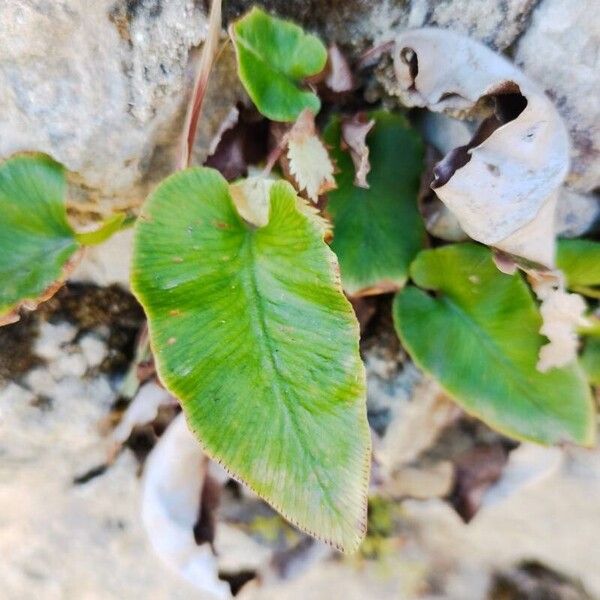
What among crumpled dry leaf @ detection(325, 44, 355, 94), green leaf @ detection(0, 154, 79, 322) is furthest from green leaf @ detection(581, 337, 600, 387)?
green leaf @ detection(0, 154, 79, 322)

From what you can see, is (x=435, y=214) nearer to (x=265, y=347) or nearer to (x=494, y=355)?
(x=494, y=355)

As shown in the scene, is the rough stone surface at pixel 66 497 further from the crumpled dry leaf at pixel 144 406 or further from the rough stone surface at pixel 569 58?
the rough stone surface at pixel 569 58

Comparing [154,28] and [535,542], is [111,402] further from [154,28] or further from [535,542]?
[535,542]

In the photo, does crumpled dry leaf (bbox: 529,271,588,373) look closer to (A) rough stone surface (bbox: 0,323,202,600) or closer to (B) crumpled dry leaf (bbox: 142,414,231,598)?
(B) crumpled dry leaf (bbox: 142,414,231,598)

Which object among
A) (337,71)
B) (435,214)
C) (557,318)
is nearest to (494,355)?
(557,318)

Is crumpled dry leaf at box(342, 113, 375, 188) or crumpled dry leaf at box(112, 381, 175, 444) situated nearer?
crumpled dry leaf at box(342, 113, 375, 188)

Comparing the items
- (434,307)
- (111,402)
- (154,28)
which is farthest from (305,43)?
(111,402)

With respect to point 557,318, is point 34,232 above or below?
below

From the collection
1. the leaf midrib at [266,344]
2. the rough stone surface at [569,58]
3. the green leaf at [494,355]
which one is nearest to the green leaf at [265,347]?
the leaf midrib at [266,344]
